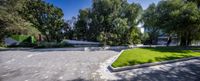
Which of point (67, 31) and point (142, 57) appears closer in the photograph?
point (142, 57)

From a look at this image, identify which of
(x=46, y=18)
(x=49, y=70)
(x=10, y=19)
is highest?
(x=46, y=18)

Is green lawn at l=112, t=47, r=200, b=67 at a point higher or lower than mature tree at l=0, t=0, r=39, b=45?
lower

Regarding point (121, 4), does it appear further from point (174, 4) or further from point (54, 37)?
point (54, 37)

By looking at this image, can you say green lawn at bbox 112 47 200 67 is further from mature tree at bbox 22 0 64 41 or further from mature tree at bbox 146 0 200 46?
mature tree at bbox 22 0 64 41

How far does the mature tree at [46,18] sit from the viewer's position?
37666 mm

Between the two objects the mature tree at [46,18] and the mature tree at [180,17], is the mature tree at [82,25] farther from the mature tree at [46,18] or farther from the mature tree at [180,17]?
the mature tree at [180,17]

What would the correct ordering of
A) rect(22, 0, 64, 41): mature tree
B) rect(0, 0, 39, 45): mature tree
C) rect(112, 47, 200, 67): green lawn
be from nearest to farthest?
rect(112, 47, 200, 67): green lawn < rect(0, 0, 39, 45): mature tree < rect(22, 0, 64, 41): mature tree

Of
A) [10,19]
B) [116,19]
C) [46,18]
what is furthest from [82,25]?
[10,19]

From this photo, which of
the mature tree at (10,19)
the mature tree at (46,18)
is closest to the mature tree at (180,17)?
the mature tree at (10,19)

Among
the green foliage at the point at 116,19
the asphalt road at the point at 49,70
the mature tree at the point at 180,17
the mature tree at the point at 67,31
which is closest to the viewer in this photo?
the asphalt road at the point at 49,70

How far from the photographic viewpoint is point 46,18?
131ft

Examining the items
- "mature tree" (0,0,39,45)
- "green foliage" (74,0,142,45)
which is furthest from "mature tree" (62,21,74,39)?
"mature tree" (0,0,39,45)

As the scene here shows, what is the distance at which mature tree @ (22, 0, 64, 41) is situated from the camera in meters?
37.7

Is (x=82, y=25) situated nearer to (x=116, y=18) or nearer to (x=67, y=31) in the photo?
(x=67, y=31)
